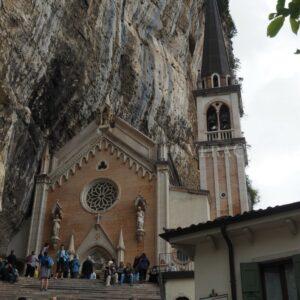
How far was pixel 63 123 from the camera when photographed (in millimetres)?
27594

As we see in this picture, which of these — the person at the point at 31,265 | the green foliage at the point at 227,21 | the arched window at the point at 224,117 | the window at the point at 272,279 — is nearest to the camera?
the window at the point at 272,279

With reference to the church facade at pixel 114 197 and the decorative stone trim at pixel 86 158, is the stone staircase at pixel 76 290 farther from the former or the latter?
the decorative stone trim at pixel 86 158

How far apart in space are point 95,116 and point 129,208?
19.8 ft

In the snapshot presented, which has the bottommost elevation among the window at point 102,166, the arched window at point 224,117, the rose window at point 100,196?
the rose window at point 100,196

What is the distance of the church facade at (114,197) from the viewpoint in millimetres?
24781

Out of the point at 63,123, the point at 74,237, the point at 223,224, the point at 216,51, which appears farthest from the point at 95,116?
the point at 223,224

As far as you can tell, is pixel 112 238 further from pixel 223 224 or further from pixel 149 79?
pixel 223 224

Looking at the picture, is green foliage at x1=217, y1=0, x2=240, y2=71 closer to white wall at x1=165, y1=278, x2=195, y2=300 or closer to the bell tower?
the bell tower

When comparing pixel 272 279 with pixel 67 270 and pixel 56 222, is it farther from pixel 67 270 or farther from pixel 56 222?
pixel 56 222

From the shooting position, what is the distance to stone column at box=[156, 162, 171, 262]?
23.8 meters

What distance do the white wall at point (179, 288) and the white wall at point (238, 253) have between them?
632 centimetres

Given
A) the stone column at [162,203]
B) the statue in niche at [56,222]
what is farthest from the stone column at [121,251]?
the statue in niche at [56,222]

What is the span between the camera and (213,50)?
3997 cm

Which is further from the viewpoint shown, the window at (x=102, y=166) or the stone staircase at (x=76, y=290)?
the window at (x=102, y=166)
